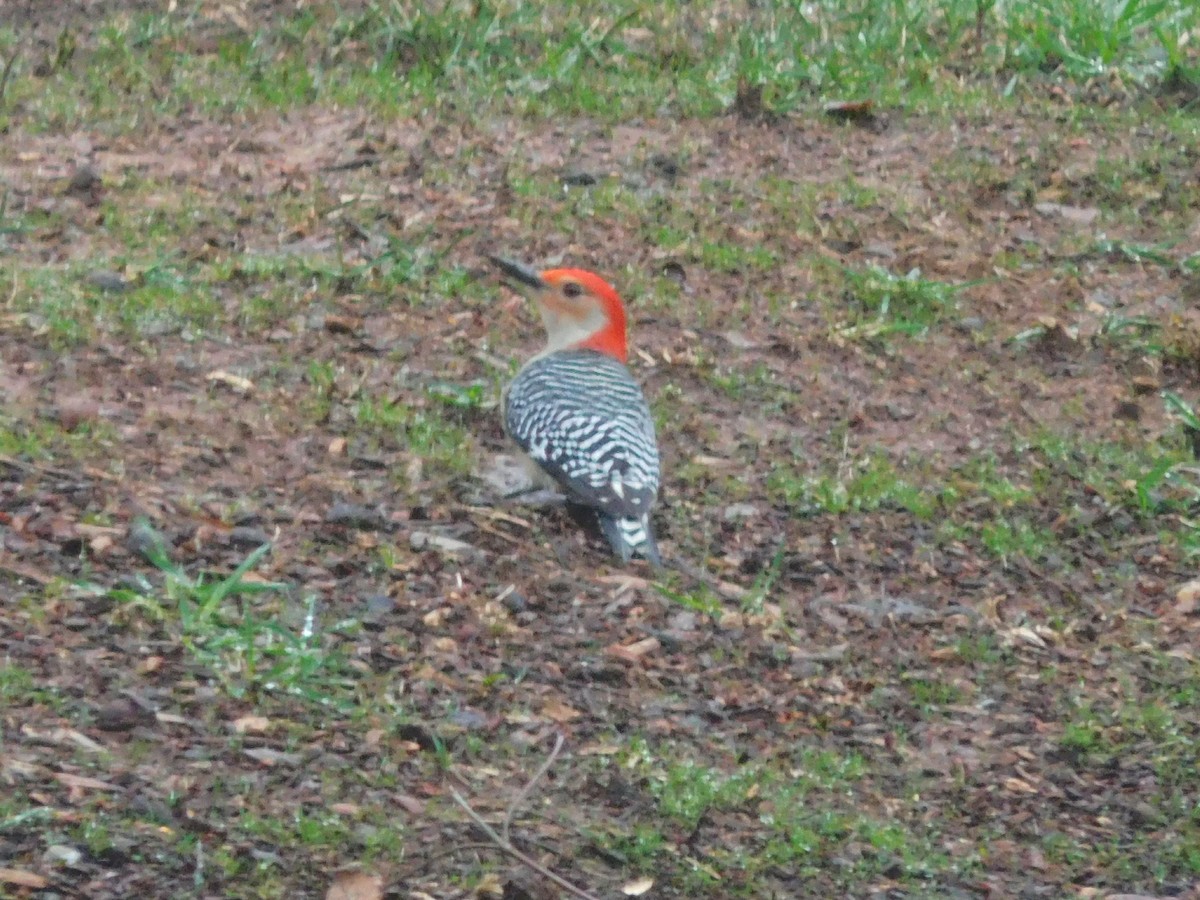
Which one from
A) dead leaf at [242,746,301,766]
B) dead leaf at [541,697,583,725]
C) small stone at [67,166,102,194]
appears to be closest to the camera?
dead leaf at [242,746,301,766]

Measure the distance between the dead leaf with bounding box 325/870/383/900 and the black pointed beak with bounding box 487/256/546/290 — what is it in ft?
12.2

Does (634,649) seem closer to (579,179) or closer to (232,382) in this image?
(232,382)

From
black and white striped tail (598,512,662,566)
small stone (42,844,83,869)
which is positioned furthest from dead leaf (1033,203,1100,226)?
small stone (42,844,83,869)

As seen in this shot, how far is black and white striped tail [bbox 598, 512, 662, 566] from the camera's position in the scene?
21.1 ft

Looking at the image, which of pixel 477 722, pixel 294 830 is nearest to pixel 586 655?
pixel 477 722

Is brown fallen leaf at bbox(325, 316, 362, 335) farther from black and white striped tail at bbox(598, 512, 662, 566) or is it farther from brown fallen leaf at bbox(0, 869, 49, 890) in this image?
brown fallen leaf at bbox(0, 869, 49, 890)

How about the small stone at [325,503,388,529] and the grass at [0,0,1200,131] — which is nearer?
the small stone at [325,503,388,529]

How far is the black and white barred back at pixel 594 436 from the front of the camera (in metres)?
6.48

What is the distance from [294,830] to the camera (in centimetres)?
450

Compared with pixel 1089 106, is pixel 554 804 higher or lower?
lower

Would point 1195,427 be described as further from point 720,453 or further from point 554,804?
point 554,804

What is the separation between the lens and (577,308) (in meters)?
7.61

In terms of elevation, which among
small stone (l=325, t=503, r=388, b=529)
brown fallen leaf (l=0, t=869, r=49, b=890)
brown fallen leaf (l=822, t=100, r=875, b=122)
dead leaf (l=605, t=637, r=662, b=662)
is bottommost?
dead leaf (l=605, t=637, r=662, b=662)

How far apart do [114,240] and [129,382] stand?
1.42 metres
